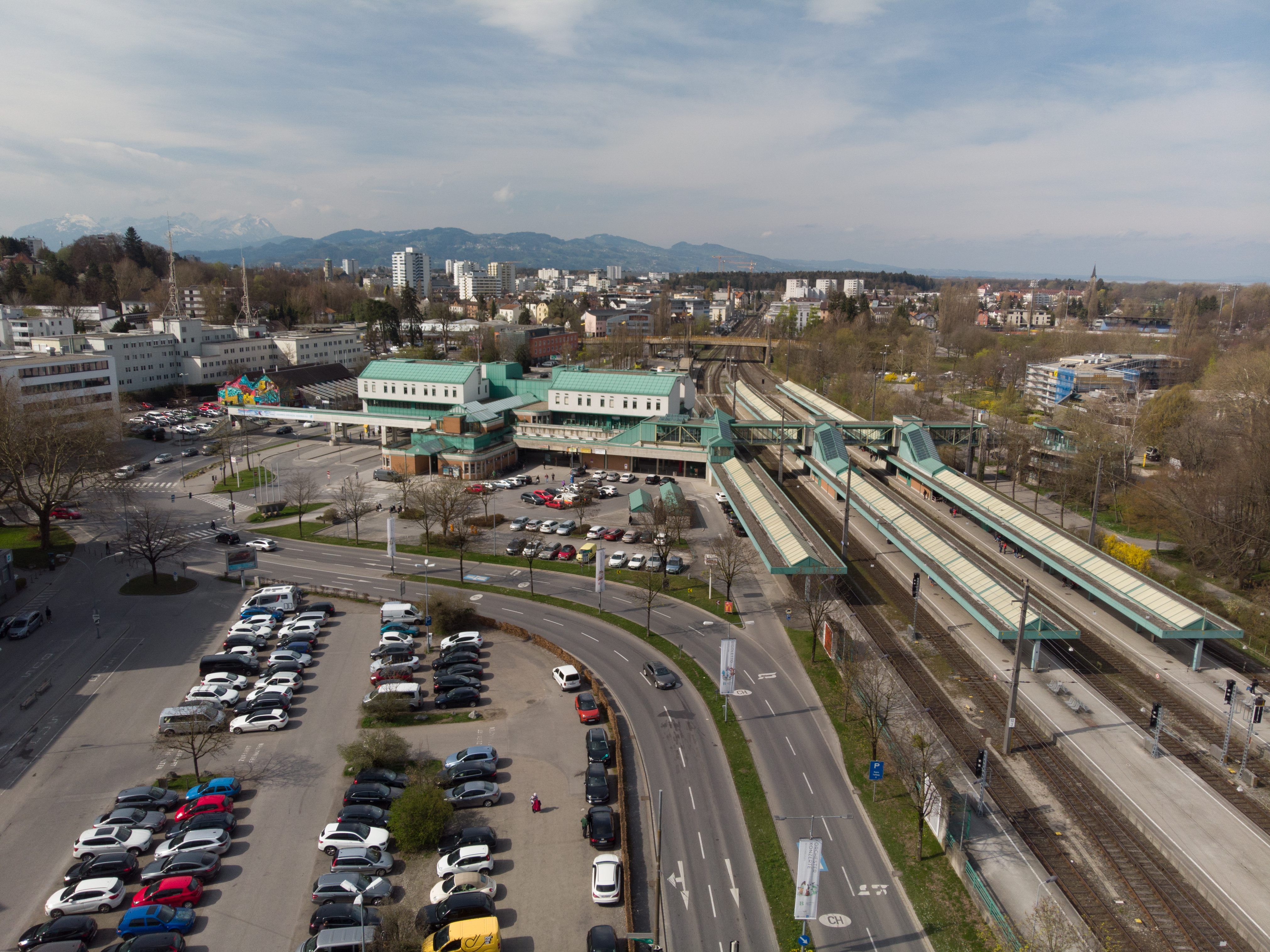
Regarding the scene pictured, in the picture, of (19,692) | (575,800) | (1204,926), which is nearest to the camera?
(1204,926)

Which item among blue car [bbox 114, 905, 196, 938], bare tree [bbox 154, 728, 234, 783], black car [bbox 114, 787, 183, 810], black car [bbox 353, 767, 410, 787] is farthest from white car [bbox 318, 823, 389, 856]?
bare tree [bbox 154, 728, 234, 783]

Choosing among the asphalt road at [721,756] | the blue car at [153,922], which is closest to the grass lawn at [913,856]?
the asphalt road at [721,756]

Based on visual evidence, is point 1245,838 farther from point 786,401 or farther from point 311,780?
point 786,401

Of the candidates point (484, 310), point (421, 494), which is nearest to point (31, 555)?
point (421, 494)

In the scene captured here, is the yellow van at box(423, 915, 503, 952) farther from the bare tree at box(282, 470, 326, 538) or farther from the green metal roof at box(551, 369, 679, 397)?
the green metal roof at box(551, 369, 679, 397)

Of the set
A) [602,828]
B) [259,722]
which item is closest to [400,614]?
[259,722]
